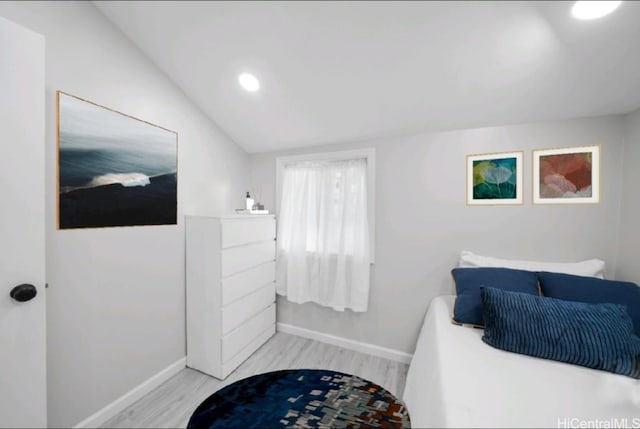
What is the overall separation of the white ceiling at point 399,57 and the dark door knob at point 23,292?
1.70m

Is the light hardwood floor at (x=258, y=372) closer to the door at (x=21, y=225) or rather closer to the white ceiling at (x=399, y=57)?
the door at (x=21, y=225)

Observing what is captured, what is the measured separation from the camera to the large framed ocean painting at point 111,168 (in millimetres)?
1489

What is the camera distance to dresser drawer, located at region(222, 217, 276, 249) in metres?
2.07

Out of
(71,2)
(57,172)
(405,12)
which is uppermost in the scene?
(71,2)

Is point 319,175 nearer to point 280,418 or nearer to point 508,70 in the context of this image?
point 508,70

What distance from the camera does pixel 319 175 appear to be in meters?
2.62

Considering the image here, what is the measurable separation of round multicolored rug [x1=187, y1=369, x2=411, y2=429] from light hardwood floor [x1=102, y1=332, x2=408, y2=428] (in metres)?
0.89

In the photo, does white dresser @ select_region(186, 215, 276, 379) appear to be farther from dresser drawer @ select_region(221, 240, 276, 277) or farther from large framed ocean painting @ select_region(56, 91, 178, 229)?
large framed ocean painting @ select_region(56, 91, 178, 229)

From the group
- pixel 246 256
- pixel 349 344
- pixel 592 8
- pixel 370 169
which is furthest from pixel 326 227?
pixel 592 8

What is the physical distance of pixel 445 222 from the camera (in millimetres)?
2172

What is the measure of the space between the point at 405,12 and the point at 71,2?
199 cm

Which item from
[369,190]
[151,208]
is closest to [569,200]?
[369,190]

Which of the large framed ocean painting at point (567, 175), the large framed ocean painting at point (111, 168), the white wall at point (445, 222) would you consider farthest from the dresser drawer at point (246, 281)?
the large framed ocean painting at point (567, 175)

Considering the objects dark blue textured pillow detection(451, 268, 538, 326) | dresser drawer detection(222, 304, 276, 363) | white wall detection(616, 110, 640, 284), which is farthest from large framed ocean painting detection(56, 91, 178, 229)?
white wall detection(616, 110, 640, 284)
